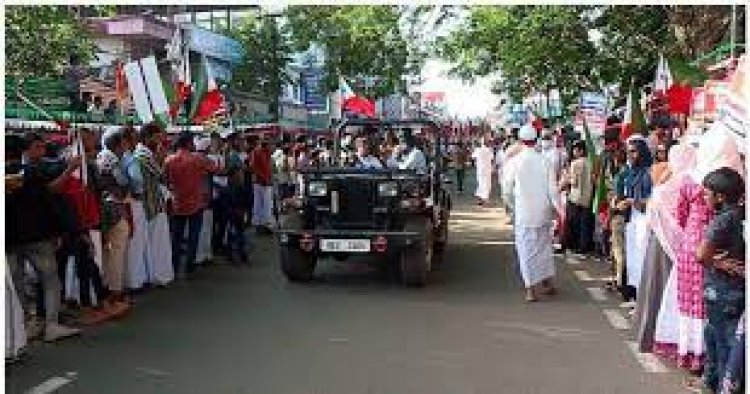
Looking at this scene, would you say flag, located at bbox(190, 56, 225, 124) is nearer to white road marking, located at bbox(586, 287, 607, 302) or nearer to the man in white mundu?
white road marking, located at bbox(586, 287, 607, 302)

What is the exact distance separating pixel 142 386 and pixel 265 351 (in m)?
1.24

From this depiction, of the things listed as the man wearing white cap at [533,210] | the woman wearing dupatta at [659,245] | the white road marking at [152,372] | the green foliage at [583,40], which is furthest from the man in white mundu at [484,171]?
the white road marking at [152,372]

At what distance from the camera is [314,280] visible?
1173 cm

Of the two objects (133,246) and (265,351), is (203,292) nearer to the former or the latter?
(133,246)

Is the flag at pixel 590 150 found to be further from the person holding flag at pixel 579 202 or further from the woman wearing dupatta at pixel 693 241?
the woman wearing dupatta at pixel 693 241

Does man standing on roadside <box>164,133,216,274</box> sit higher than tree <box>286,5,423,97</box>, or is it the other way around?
tree <box>286,5,423,97</box>

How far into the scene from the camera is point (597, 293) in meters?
10.9

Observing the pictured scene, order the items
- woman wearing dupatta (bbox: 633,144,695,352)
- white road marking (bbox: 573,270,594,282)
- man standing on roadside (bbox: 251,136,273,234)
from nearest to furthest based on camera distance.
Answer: woman wearing dupatta (bbox: 633,144,695,352), white road marking (bbox: 573,270,594,282), man standing on roadside (bbox: 251,136,273,234)

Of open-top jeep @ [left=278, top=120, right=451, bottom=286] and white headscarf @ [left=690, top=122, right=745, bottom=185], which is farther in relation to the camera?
open-top jeep @ [left=278, top=120, right=451, bottom=286]

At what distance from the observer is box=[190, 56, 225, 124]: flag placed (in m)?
16.7

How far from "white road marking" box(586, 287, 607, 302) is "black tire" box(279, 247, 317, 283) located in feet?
9.56

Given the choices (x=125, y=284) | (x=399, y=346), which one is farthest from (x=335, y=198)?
(x=399, y=346)

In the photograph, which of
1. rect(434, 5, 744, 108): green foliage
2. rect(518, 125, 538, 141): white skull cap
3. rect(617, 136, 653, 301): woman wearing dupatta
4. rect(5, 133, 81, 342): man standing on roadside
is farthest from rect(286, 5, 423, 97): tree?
rect(5, 133, 81, 342): man standing on roadside

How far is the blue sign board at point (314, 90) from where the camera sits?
156 ft
